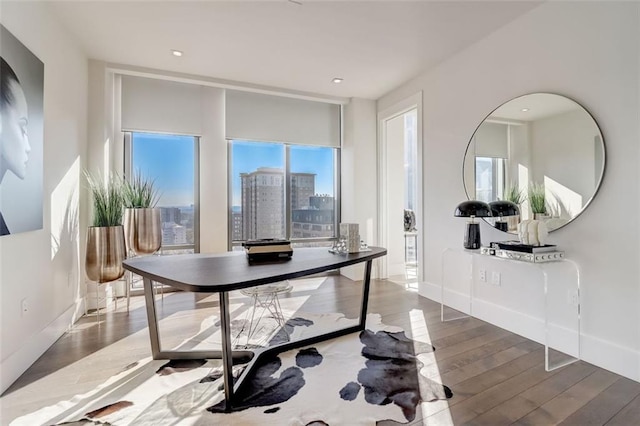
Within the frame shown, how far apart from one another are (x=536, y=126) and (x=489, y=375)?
6.47ft

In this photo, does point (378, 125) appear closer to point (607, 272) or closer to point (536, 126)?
point (536, 126)

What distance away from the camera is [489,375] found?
77.8 inches

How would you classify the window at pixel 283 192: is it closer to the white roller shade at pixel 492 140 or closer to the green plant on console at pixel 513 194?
the white roller shade at pixel 492 140

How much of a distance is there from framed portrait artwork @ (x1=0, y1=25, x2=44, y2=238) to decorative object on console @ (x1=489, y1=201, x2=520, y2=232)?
3.57m

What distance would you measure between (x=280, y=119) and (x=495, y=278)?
3376 millimetres

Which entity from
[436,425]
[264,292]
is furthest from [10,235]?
[436,425]

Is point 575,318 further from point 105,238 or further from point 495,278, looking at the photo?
point 105,238

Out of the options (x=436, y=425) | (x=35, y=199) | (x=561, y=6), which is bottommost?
(x=436, y=425)

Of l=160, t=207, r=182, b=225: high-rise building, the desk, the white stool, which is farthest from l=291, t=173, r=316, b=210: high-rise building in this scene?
the desk

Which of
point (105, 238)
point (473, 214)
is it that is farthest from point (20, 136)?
point (473, 214)

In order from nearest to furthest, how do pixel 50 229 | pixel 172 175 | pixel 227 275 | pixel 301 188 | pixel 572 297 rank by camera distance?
1. pixel 227 275
2. pixel 572 297
3. pixel 50 229
4. pixel 172 175
5. pixel 301 188

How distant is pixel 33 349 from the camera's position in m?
2.16

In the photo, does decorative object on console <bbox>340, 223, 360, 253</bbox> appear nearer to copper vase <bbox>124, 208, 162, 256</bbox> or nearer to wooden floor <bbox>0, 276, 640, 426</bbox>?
wooden floor <bbox>0, 276, 640, 426</bbox>

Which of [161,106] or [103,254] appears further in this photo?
[161,106]
